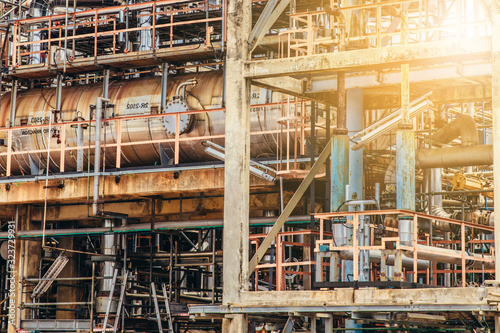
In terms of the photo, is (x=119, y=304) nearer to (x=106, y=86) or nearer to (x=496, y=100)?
(x=106, y=86)

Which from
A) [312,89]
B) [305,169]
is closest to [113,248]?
[305,169]

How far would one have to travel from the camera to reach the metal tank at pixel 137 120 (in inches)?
886

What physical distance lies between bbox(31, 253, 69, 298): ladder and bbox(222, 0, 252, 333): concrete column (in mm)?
10120

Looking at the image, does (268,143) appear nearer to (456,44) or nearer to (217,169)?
(217,169)

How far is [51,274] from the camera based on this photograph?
2458 centimetres

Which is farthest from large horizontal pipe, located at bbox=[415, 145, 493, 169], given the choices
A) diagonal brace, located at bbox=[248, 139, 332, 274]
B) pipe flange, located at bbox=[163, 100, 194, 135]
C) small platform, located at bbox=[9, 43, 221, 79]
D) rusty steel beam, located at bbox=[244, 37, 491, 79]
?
small platform, located at bbox=[9, 43, 221, 79]

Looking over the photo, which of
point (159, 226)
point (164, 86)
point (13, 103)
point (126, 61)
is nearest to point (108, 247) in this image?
point (159, 226)

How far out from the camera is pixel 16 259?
24.6 metres

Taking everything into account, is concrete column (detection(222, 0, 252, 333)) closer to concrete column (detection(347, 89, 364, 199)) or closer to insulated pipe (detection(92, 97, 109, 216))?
concrete column (detection(347, 89, 364, 199))

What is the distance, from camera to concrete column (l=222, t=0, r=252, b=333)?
15125 mm

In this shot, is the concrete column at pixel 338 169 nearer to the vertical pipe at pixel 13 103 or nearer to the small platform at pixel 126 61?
the small platform at pixel 126 61

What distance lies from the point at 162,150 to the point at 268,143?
2934 millimetres

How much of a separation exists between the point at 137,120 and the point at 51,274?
4.84 m

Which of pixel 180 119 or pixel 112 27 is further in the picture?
pixel 112 27
